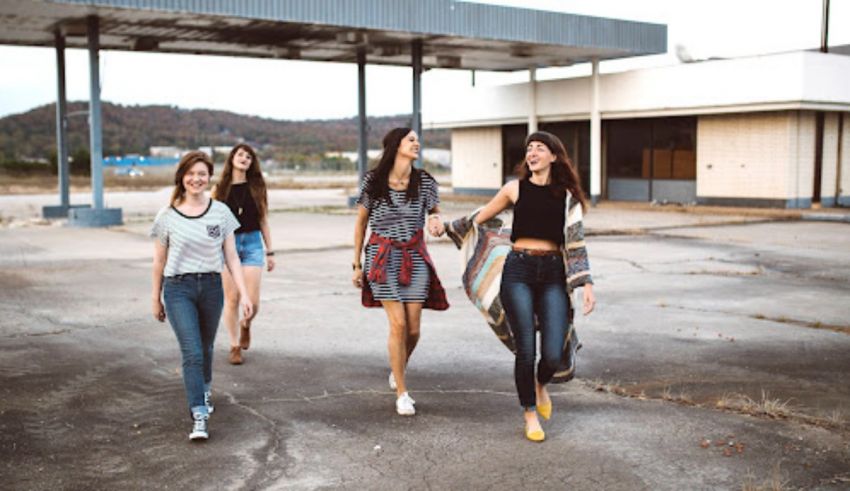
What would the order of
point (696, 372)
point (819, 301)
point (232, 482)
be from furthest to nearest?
point (819, 301)
point (696, 372)
point (232, 482)

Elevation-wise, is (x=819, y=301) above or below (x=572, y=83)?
below

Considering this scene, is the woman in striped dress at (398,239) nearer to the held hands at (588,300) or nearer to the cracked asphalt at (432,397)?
the cracked asphalt at (432,397)

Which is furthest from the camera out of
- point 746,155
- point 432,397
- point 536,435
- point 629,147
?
point 629,147

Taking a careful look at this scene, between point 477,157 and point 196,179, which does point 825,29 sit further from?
point 196,179

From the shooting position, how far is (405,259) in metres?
5.82

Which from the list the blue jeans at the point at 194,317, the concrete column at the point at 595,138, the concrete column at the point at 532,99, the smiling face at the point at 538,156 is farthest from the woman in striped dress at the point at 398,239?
the concrete column at the point at 532,99

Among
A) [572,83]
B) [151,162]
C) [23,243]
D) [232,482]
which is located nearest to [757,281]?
[232,482]

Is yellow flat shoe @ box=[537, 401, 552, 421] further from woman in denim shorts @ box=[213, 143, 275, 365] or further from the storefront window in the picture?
the storefront window

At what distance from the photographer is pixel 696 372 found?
6926 millimetres

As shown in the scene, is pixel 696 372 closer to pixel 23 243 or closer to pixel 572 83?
pixel 23 243

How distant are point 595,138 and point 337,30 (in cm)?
1144

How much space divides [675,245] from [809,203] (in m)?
13.3

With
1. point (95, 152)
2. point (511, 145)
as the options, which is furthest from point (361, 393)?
point (511, 145)

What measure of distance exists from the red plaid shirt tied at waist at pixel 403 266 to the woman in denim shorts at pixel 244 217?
1.73 m
